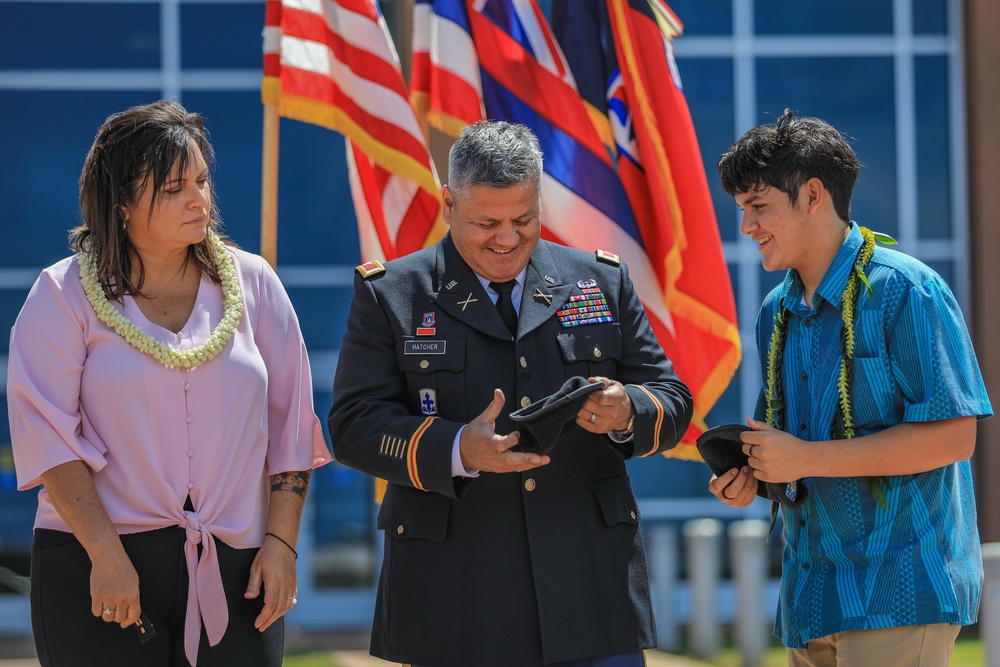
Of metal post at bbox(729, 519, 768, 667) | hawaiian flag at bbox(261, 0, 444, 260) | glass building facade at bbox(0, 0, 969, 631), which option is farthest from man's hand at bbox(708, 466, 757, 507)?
glass building facade at bbox(0, 0, 969, 631)

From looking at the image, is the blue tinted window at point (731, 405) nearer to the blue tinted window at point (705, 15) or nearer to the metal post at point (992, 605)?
the blue tinted window at point (705, 15)

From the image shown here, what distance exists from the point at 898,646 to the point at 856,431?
19.6 inches

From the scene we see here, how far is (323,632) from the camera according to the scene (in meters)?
8.45

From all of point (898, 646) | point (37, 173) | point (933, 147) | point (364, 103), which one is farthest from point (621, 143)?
point (37, 173)

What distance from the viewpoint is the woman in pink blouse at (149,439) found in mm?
2744

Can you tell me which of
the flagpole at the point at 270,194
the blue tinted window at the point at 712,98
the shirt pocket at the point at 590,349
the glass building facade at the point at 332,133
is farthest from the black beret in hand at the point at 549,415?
the blue tinted window at the point at 712,98

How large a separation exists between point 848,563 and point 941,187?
6.48 meters

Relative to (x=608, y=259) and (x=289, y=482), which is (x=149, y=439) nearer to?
(x=289, y=482)

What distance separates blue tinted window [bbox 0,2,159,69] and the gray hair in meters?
6.32

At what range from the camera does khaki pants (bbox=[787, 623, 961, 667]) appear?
2766 mm

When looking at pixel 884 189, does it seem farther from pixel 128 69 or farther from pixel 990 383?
pixel 128 69

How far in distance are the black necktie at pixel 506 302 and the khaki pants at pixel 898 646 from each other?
1.09 metres

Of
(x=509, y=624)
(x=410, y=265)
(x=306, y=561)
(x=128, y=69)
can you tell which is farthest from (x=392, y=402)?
(x=128, y=69)

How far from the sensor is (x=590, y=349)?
119 inches
